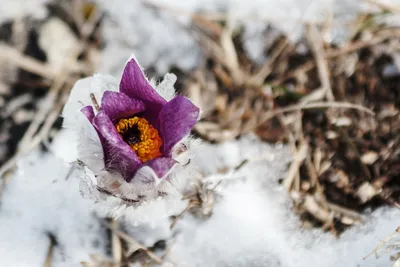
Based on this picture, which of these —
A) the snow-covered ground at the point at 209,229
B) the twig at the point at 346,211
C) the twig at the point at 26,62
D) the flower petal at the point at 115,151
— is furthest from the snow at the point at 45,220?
the twig at the point at 346,211

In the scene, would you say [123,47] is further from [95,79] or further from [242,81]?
[95,79]

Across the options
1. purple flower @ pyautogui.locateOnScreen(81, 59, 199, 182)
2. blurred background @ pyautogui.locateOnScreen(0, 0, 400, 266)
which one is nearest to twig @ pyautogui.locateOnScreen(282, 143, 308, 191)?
blurred background @ pyautogui.locateOnScreen(0, 0, 400, 266)

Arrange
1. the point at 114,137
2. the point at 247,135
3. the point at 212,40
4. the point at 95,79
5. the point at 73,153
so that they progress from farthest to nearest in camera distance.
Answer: the point at 212,40
the point at 247,135
the point at 73,153
the point at 95,79
the point at 114,137

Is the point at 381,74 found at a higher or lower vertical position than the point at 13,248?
higher

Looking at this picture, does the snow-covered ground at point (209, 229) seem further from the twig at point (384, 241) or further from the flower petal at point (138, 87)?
the flower petal at point (138, 87)

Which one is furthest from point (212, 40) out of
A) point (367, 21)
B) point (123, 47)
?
point (367, 21)

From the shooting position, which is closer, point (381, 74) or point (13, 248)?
point (13, 248)
